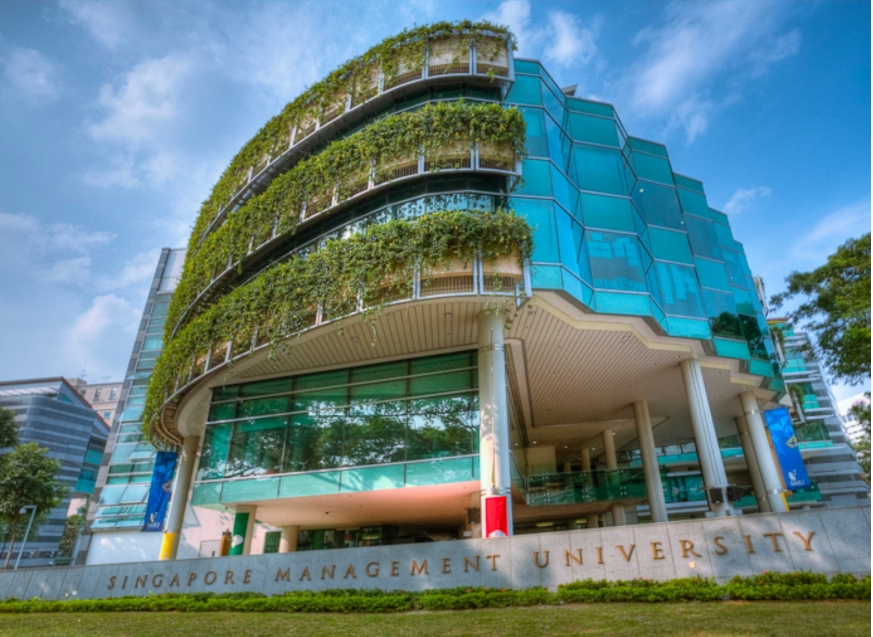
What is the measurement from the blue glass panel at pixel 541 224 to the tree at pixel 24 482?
102ft

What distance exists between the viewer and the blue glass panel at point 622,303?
58.0 feet

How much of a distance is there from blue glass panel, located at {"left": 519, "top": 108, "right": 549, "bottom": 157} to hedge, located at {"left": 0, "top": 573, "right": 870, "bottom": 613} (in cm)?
1341

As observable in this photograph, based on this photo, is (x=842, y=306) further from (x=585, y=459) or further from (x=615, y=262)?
(x=585, y=459)

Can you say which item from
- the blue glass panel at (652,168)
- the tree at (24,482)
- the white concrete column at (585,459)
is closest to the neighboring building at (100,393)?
the tree at (24,482)

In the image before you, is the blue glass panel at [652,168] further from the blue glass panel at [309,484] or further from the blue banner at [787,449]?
the blue glass panel at [309,484]

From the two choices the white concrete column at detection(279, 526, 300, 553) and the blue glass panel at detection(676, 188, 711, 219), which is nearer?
the white concrete column at detection(279, 526, 300, 553)

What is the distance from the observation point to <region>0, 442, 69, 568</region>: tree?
29.7 meters

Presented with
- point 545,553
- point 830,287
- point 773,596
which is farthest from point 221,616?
point 830,287

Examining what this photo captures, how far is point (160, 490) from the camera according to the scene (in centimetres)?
2406

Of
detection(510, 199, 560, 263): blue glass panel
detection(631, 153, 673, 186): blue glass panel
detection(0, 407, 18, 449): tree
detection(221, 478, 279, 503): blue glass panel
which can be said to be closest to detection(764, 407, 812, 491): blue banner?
detection(631, 153, 673, 186): blue glass panel

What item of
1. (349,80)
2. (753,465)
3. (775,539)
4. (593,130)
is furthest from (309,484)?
(753,465)

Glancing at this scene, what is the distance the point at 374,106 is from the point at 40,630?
59.9 ft

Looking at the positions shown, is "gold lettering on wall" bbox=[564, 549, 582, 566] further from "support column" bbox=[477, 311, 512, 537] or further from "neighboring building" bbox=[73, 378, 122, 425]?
"neighboring building" bbox=[73, 378, 122, 425]

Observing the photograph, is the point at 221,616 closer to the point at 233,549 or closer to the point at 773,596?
the point at 233,549
